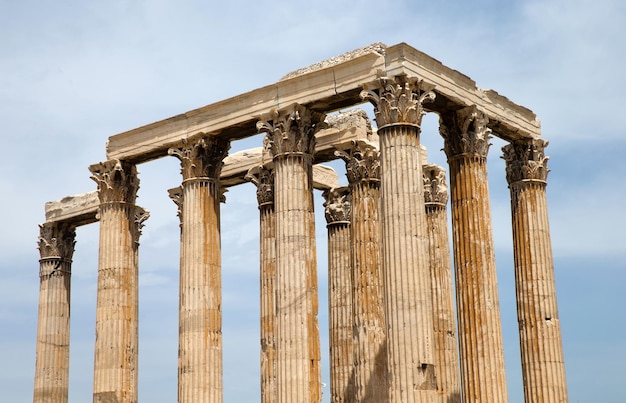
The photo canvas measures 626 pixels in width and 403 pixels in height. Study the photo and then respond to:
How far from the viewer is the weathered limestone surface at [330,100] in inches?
1383

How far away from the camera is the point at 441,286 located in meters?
42.9

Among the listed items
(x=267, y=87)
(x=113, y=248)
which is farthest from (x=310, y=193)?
(x=113, y=248)

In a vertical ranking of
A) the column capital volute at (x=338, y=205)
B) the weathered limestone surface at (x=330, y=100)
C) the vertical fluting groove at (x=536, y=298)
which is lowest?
the vertical fluting groove at (x=536, y=298)

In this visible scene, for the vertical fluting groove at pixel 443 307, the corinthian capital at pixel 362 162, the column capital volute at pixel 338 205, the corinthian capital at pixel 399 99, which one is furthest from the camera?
the column capital volute at pixel 338 205

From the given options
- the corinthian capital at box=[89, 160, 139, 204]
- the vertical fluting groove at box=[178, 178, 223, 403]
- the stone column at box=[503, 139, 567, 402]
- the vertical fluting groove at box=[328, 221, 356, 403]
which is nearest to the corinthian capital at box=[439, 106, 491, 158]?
the stone column at box=[503, 139, 567, 402]

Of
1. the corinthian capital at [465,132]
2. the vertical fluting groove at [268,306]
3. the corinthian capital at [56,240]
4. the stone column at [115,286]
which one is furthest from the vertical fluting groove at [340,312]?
the corinthian capital at [56,240]

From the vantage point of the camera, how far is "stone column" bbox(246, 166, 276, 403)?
4259cm

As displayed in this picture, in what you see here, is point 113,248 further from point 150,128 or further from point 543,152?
point 543,152

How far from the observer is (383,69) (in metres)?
34.8

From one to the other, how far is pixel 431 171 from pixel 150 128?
464 inches

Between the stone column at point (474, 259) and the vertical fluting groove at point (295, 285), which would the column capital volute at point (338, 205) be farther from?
→ the stone column at point (474, 259)

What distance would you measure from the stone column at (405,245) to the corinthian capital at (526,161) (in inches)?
268

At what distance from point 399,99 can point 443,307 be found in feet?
38.1

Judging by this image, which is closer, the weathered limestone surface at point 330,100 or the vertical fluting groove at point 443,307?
the weathered limestone surface at point 330,100
